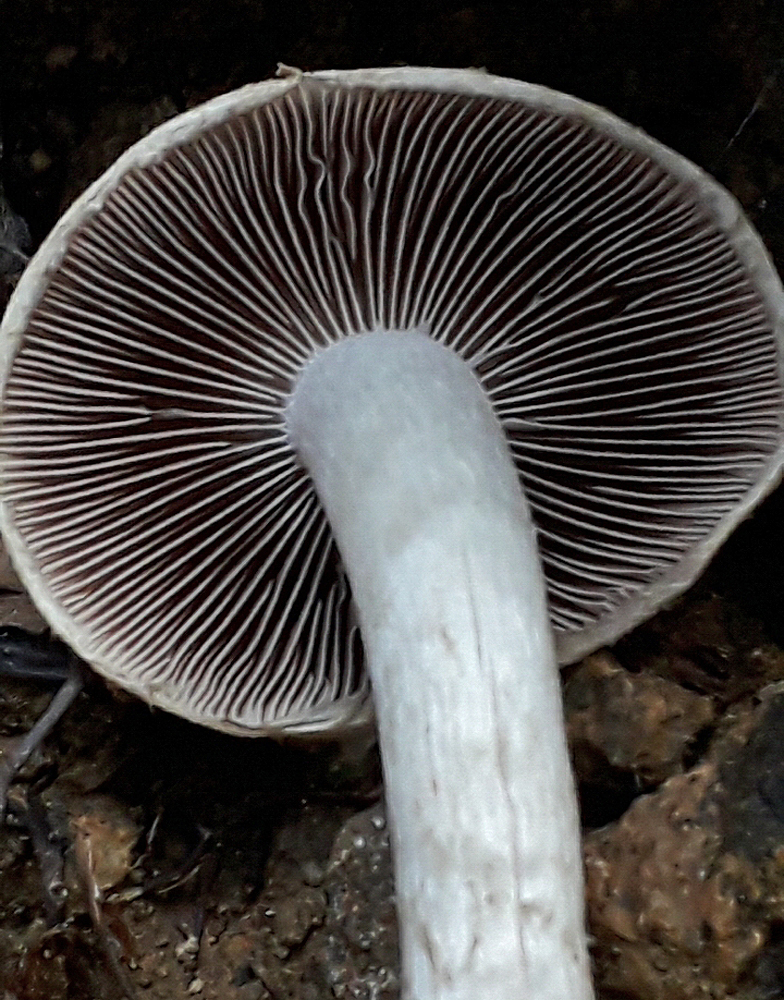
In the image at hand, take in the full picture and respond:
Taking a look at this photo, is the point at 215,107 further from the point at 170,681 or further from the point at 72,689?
the point at 72,689

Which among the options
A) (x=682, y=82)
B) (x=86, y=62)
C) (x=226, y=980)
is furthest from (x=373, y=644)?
(x=86, y=62)

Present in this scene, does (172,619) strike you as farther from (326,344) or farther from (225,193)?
(225,193)

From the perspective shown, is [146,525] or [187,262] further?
[146,525]

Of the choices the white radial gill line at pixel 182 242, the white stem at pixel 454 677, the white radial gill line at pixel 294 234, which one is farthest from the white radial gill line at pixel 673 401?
the white radial gill line at pixel 182 242

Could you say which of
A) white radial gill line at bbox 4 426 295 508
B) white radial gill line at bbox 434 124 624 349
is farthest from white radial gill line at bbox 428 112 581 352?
white radial gill line at bbox 4 426 295 508

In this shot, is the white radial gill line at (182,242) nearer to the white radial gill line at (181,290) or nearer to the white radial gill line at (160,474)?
the white radial gill line at (181,290)

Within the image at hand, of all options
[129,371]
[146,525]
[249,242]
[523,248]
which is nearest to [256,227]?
[249,242]
